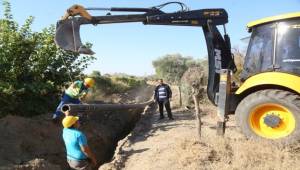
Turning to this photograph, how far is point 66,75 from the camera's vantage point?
15789mm

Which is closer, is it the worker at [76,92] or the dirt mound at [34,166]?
the dirt mound at [34,166]

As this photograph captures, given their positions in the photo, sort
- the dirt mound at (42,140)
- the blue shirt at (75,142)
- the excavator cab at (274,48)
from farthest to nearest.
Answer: the dirt mound at (42,140)
the excavator cab at (274,48)
the blue shirt at (75,142)

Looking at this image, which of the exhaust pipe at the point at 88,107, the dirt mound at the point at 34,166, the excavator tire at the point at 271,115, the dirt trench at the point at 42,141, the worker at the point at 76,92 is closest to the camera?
the excavator tire at the point at 271,115

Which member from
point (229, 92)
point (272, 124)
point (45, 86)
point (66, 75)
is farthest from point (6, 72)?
point (272, 124)

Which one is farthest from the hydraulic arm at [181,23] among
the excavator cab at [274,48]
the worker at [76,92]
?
the worker at [76,92]

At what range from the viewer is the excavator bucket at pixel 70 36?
408 inches

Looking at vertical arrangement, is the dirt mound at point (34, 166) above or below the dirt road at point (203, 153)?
below

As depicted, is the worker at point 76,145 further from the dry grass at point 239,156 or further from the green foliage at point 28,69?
the green foliage at point 28,69

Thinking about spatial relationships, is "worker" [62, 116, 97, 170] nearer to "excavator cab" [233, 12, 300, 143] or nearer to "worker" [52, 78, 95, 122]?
"excavator cab" [233, 12, 300, 143]

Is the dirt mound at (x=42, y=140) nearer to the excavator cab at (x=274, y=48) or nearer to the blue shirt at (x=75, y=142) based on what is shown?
the blue shirt at (x=75, y=142)

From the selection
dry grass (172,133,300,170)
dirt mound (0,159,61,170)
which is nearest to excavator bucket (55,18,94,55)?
dirt mound (0,159,61,170)

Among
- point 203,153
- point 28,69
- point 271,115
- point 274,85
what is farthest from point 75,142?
point 28,69

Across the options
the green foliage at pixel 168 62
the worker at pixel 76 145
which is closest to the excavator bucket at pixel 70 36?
the worker at pixel 76 145

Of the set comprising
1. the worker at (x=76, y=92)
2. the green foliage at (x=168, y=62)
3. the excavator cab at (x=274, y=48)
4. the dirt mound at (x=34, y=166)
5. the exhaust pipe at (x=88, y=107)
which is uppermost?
the excavator cab at (x=274, y=48)
